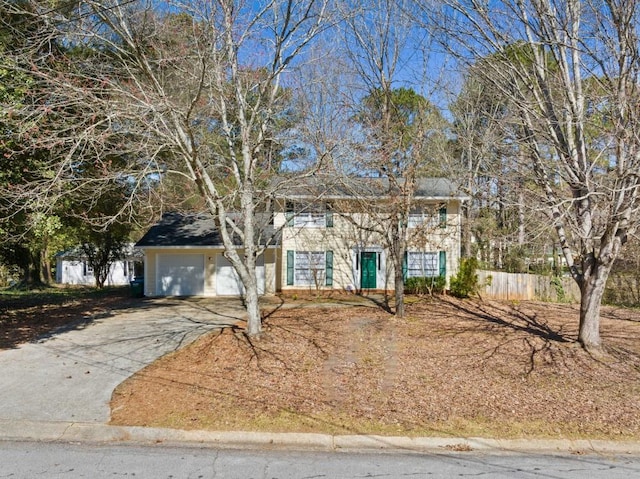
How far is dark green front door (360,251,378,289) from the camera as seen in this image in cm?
1938

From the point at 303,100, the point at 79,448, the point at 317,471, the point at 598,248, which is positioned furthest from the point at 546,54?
the point at 79,448

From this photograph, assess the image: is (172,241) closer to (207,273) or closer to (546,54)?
(207,273)

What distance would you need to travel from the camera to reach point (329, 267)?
19328 millimetres

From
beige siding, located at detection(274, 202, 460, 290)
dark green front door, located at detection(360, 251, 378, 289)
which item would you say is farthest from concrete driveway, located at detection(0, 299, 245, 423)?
dark green front door, located at detection(360, 251, 378, 289)

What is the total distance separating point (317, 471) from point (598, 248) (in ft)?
22.0

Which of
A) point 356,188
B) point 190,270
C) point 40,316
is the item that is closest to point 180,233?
point 190,270

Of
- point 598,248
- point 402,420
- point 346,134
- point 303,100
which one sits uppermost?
point 303,100

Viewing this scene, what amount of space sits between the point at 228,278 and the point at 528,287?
12.1 meters

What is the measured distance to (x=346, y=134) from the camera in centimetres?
1106

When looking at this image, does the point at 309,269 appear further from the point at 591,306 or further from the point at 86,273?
the point at 86,273

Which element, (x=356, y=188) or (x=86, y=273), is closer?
(x=356, y=188)

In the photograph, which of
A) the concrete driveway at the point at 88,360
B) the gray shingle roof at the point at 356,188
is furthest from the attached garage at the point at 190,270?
the gray shingle roof at the point at 356,188

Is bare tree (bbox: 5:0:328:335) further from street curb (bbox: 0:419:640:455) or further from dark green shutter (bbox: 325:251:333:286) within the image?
dark green shutter (bbox: 325:251:333:286)

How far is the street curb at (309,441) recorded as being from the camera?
5.11 m
